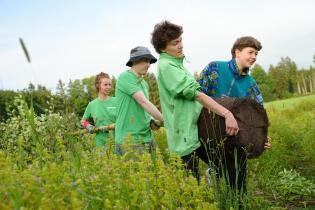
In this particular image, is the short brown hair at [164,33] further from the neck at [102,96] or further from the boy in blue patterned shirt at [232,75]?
the neck at [102,96]

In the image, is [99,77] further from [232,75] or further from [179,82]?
[179,82]

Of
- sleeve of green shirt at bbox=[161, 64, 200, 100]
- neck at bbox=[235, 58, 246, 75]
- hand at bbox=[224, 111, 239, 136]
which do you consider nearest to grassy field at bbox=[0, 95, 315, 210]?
hand at bbox=[224, 111, 239, 136]

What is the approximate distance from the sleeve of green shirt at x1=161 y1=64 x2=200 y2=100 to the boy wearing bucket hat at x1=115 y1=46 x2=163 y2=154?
0.82 metres

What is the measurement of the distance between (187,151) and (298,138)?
458 centimetres

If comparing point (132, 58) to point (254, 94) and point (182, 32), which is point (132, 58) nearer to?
point (182, 32)

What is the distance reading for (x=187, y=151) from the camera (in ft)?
11.6

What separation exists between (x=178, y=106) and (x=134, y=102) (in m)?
0.98

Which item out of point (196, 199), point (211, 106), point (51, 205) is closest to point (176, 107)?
point (211, 106)

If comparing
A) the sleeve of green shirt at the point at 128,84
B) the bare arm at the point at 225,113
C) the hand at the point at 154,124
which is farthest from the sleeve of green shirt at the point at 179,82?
the hand at the point at 154,124

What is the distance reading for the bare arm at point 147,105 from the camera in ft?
14.0

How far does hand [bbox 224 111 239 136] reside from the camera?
338cm

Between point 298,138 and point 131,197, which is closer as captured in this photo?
point 131,197

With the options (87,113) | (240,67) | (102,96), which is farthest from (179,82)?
(87,113)

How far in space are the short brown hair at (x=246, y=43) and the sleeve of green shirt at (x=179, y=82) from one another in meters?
0.73
